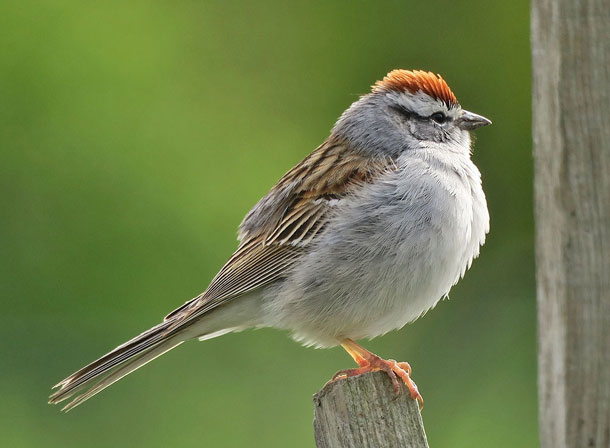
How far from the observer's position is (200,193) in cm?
649

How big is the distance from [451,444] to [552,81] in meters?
4.10

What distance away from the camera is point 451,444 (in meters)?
5.65

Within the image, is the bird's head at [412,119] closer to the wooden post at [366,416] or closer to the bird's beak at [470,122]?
the bird's beak at [470,122]

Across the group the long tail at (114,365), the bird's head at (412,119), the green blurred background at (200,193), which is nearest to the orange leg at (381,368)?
the long tail at (114,365)

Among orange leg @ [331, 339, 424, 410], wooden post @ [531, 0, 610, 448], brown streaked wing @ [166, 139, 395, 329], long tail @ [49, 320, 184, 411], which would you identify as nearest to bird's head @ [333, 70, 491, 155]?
brown streaked wing @ [166, 139, 395, 329]

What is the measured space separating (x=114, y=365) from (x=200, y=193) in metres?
2.96

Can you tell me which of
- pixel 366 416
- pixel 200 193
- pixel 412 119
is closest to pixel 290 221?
pixel 412 119

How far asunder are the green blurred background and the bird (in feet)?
6.43

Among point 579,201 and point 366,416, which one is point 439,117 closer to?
point 366,416

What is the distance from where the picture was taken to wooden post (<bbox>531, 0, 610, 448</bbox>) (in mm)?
1850

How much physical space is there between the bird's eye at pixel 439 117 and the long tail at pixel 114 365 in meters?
1.35

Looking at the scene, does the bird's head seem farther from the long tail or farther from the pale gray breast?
the long tail

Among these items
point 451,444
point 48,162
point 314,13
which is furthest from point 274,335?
point 314,13

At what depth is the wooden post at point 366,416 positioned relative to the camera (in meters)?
2.38
